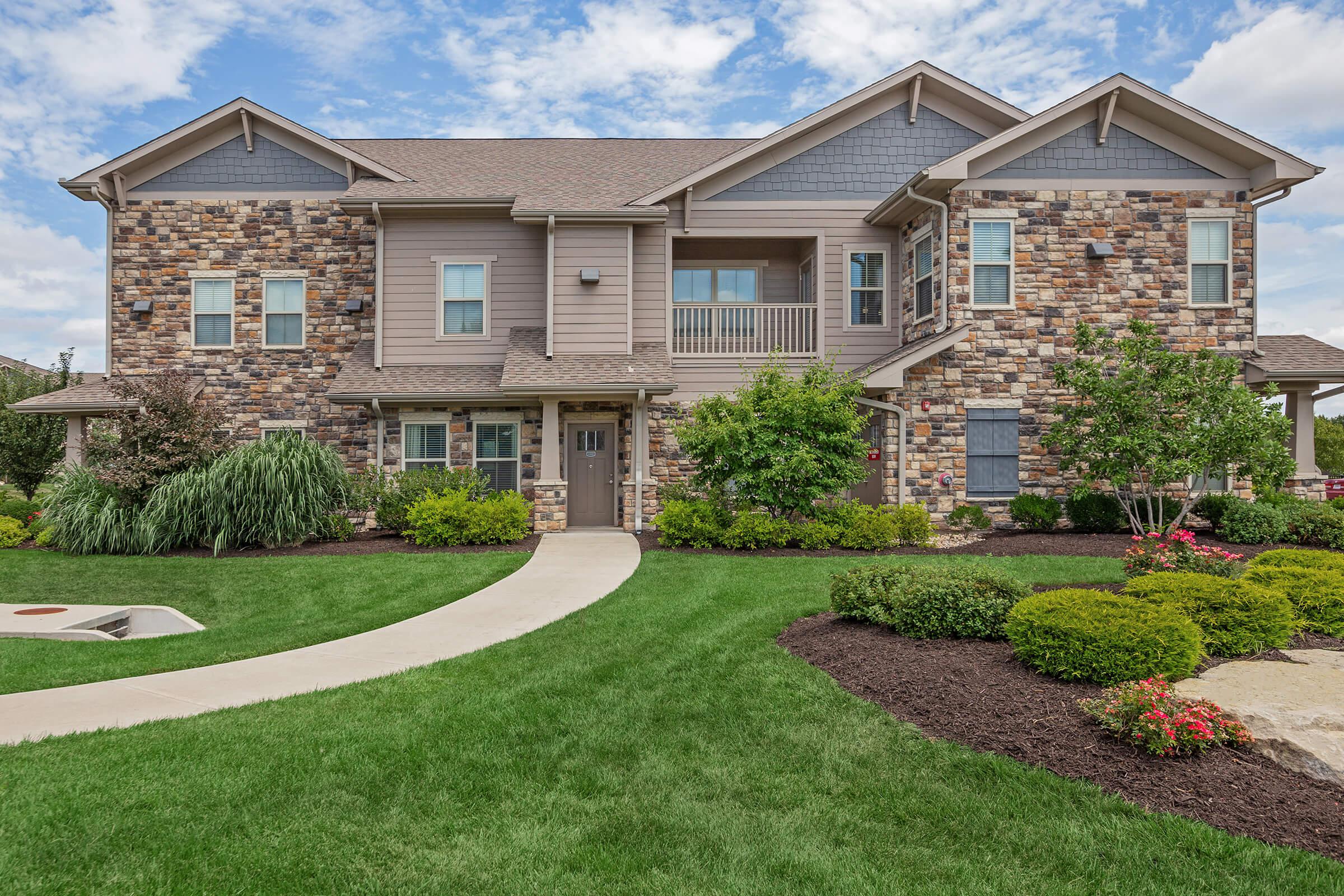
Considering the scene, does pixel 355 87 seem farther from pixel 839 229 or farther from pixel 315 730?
pixel 315 730

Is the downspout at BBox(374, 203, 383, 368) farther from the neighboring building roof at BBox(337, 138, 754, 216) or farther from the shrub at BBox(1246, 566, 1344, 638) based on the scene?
the shrub at BBox(1246, 566, 1344, 638)

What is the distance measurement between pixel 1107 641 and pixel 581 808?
3528mm

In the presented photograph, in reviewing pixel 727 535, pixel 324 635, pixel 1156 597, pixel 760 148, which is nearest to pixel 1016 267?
pixel 760 148

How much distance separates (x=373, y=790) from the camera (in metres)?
3.95

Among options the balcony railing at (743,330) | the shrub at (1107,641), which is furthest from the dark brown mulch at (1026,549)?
the shrub at (1107,641)

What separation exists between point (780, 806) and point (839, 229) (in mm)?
13551

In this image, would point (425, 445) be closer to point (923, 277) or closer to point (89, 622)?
point (89, 622)

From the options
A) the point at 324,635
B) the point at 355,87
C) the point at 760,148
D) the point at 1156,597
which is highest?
the point at 355,87

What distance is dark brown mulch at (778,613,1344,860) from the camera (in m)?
3.54

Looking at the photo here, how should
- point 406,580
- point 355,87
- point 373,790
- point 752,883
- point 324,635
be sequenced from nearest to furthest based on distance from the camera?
point 752,883 → point 373,790 → point 324,635 → point 406,580 → point 355,87

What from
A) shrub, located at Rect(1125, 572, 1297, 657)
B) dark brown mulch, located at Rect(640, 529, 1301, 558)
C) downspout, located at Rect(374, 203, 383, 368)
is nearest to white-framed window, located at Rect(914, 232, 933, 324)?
dark brown mulch, located at Rect(640, 529, 1301, 558)

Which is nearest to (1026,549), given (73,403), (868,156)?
(868,156)

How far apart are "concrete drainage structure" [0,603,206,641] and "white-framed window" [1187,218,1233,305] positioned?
16.6 m

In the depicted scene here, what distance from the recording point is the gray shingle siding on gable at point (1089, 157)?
46.1ft
